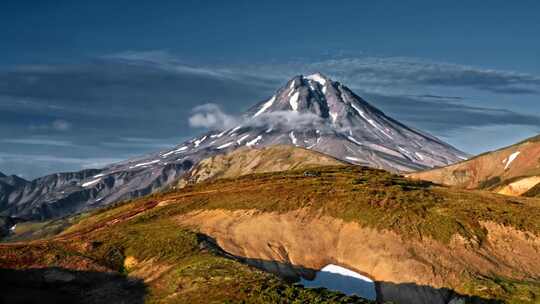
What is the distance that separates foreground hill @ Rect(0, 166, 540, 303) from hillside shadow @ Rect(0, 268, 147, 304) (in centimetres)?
148

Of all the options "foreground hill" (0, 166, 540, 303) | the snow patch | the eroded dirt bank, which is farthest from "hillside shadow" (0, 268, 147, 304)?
the snow patch

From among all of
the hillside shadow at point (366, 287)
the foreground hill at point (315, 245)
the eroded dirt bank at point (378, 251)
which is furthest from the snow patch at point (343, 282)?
the foreground hill at point (315, 245)

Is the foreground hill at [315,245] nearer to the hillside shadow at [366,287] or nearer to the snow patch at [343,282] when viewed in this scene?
the hillside shadow at [366,287]

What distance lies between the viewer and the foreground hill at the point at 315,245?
6075 centimetres

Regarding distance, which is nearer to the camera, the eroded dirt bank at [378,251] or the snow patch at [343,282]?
the eroded dirt bank at [378,251]

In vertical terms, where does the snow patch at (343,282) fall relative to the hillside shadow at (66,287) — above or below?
below

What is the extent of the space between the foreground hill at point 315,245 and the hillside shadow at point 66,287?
1481 mm

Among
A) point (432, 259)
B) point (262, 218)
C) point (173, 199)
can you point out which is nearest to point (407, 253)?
point (432, 259)

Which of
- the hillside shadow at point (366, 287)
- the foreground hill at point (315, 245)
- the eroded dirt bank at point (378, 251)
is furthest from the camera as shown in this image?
the eroded dirt bank at point (378, 251)

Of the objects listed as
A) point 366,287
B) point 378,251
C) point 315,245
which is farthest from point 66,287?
point 378,251

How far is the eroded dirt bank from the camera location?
69125mm

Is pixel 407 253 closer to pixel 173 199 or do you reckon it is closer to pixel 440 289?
pixel 440 289

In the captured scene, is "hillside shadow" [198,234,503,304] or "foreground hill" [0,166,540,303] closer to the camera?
"foreground hill" [0,166,540,303]

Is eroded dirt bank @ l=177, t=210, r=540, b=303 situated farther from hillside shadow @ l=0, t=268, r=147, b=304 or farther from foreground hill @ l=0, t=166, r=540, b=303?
hillside shadow @ l=0, t=268, r=147, b=304
